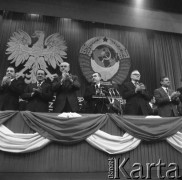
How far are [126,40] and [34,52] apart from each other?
235cm

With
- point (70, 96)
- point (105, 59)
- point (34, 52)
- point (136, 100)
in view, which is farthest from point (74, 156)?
point (105, 59)

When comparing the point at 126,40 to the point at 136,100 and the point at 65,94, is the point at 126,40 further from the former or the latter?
the point at 65,94

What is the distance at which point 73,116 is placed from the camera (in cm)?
264

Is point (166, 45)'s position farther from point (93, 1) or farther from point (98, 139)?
point (98, 139)

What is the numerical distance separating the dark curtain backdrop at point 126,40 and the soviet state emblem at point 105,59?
15cm

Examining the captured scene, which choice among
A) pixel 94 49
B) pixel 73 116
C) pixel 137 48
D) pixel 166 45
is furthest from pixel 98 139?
pixel 166 45

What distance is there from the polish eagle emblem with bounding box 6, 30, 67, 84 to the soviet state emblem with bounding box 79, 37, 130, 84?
21.6 inches

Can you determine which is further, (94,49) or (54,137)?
(94,49)

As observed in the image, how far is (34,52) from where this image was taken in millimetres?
5152

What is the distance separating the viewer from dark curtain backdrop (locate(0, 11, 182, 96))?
5.31m

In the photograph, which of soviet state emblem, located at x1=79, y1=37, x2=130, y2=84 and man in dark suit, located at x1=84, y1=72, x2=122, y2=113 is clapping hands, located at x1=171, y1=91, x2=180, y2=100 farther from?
soviet state emblem, located at x1=79, y1=37, x2=130, y2=84

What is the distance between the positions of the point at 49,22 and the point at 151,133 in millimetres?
4003


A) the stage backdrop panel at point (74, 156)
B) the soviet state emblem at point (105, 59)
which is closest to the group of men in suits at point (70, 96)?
the stage backdrop panel at point (74, 156)

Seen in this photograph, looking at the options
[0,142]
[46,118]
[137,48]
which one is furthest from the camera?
[137,48]
